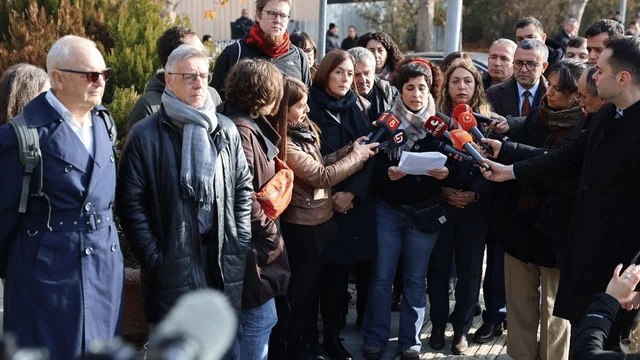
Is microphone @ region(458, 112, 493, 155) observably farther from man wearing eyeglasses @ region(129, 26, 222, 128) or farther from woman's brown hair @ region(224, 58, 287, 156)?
man wearing eyeglasses @ region(129, 26, 222, 128)

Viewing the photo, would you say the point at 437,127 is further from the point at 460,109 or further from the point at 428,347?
the point at 428,347

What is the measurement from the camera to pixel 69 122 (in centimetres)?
365

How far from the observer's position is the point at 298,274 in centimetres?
512

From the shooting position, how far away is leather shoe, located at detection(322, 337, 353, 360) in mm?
5574

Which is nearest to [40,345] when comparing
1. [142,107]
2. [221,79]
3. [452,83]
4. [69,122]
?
[69,122]

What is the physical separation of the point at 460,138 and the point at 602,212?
1.15 metres

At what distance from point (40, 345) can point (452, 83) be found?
350 centimetres

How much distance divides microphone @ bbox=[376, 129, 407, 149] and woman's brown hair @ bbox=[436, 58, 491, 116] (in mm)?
664

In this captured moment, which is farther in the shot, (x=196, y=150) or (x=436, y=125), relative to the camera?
(x=436, y=125)

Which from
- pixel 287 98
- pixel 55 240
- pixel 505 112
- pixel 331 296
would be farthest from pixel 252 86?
pixel 505 112

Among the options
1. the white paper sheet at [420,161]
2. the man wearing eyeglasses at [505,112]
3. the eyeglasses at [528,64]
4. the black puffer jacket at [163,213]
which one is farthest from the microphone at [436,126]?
the black puffer jacket at [163,213]

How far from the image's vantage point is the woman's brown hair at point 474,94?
5793 mm

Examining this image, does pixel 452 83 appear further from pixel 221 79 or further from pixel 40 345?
pixel 40 345

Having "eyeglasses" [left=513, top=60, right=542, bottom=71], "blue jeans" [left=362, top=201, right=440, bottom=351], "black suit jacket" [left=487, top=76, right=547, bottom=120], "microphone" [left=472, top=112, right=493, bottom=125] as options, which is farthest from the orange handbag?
"eyeglasses" [left=513, top=60, right=542, bottom=71]
